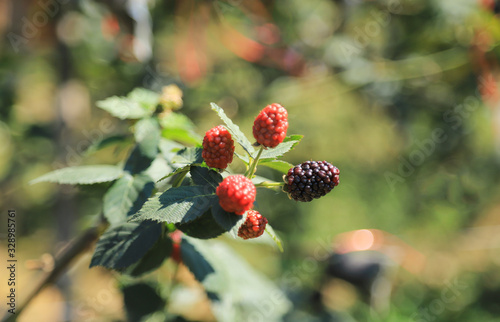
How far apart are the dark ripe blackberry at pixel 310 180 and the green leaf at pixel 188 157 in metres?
0.09

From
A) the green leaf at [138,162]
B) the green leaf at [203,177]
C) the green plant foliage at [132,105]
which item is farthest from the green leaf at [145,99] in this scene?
the green leaf at [203,177]

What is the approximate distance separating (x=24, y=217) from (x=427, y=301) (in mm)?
1388

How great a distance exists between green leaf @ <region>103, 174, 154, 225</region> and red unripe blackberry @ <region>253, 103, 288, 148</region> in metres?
0.14

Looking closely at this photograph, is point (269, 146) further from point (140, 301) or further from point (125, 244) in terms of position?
point (140, 301)

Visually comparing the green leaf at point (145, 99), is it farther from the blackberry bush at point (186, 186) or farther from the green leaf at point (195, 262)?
the green leaf at point (195, 262)

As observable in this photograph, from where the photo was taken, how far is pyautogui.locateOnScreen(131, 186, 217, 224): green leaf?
34cm

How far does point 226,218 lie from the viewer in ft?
1.19

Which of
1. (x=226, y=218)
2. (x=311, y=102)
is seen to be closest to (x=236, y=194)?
(x=226, y=218)

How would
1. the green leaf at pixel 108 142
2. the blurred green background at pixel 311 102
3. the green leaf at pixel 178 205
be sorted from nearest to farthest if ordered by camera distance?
the green leaf at pixel 178 205 → the green leaf at pixel 108 142 → the blurred green background at pixel 311 102

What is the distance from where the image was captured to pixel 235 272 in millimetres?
703

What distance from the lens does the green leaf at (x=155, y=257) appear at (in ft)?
1.55

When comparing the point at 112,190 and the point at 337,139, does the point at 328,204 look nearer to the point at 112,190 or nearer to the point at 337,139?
the point at 337,139

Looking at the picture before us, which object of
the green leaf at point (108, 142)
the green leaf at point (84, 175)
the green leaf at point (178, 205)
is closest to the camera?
the green leaf at point (178, 205)

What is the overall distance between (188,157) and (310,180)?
126 mm
